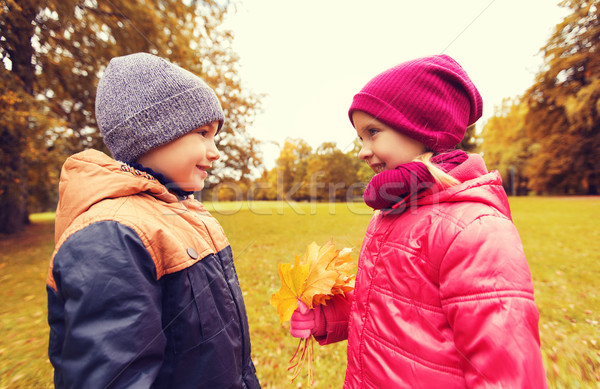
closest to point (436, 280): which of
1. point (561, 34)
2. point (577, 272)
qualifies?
point (577, 272)

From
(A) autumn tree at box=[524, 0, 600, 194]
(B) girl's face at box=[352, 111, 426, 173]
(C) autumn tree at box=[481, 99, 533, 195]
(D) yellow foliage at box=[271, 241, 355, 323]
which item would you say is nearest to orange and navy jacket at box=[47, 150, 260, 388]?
(D) yellow foliage at box=[271, 241, 355, 323]

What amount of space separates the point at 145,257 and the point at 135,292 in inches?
5.8

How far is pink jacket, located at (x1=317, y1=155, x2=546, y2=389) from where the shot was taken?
890mm

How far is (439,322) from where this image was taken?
1.10 metres

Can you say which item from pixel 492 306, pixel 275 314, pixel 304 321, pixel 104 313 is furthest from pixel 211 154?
pixel 275 314

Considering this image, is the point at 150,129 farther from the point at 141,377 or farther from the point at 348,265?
the point at 348,265

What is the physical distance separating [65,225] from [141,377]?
26.9 inches

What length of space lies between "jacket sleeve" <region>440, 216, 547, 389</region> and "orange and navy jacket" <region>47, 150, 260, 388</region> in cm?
105

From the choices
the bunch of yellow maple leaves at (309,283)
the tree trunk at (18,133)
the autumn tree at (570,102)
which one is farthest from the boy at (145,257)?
the autumn tree at (570,102)

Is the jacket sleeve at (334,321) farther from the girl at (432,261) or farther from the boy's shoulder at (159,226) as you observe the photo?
the boy's shoulder at (159,226)

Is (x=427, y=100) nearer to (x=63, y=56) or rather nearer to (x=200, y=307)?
(x=200, y=307)

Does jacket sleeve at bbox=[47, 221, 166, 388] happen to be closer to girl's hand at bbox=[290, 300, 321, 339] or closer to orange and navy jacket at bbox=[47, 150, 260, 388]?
orange and navy jacket at bbox=[47, 150, 260, 388]

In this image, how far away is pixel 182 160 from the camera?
1.47 metres

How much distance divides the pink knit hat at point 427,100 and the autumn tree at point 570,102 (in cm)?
2017
